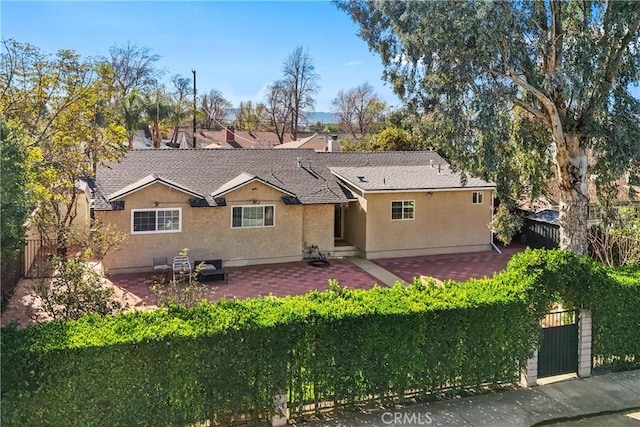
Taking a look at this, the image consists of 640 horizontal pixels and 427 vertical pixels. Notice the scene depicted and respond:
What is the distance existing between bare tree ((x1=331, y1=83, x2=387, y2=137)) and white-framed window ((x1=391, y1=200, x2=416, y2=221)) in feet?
148

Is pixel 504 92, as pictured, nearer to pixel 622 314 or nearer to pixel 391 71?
pixel 391 71

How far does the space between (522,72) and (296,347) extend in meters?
11.6

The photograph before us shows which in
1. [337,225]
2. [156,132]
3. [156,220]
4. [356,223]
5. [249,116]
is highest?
[249,116]

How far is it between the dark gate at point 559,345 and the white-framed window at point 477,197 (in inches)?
569

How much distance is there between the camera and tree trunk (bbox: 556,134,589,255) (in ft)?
50.1

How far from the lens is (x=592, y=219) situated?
2169 centimetres

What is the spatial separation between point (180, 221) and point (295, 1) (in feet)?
33.6

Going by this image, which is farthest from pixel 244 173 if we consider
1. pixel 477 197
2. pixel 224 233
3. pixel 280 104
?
pixel 280 104

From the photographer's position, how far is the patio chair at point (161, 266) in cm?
1856

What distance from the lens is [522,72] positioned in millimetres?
14578

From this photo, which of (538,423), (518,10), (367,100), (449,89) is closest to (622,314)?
(538,423)

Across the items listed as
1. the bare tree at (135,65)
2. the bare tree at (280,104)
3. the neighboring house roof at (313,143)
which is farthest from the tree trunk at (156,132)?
the bare tree at (280,104)
